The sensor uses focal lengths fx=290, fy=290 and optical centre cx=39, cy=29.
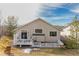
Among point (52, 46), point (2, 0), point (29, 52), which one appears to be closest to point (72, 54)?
point (52, 46)

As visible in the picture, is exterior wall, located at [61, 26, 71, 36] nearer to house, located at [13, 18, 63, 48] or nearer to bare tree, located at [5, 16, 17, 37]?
house, located at [13, 18, 63, 48]

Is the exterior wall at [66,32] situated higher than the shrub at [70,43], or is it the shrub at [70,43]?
the exterior wall at [66,32]

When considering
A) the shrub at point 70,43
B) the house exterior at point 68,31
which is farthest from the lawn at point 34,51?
the house exterior at point 68,31

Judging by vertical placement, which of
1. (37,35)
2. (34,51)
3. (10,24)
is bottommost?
(34,51)

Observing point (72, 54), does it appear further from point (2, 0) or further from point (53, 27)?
point (2, 0)

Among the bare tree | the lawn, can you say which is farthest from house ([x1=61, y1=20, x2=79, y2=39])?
the bare tree

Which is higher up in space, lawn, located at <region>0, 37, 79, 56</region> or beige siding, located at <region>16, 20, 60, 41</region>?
Result: beige siding, located at <region>16, 20, 60, 41</region>

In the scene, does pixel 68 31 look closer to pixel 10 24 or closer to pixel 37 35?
pixel 37 35

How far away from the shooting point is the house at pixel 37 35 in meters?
2.66

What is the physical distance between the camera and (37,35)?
2.67m

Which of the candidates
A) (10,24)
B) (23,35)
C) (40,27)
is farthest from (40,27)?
(10,24)

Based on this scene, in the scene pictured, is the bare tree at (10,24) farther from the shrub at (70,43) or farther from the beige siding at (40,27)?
the shrub at (70,43)

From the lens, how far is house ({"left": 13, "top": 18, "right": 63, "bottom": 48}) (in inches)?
105

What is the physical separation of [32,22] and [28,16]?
0.07 metres
